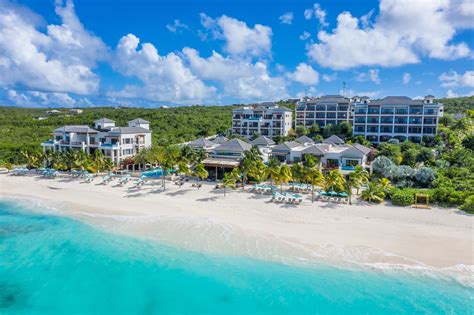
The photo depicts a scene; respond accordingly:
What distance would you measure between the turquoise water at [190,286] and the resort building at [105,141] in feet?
87.1

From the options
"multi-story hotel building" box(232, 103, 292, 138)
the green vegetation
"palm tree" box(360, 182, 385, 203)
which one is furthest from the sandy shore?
"multi-story hotel building" box(232, 103, 292, 138)

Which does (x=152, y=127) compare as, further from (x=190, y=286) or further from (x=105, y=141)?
(x=190, y=286)

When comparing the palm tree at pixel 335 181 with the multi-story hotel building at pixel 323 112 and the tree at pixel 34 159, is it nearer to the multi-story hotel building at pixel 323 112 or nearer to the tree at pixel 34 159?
the tree at pixel 34 159

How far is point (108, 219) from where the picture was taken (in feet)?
101

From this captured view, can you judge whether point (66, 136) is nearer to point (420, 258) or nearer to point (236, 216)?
point (236, 216)

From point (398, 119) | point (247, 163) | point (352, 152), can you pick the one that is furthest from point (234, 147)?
point (398, 119)

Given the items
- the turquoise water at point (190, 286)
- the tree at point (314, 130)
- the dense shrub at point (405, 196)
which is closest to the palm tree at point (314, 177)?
the dense shrub at point (405, 196)

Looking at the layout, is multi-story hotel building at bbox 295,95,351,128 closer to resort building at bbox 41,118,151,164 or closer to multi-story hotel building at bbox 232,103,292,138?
multi-story hotel building at bbox 232,103,292,138

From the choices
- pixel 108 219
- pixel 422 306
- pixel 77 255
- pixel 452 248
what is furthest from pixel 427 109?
pixel 77 255

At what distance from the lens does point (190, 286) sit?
67.6 ft

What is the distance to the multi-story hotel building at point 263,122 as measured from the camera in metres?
75.9

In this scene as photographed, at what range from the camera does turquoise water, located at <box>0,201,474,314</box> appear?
1856cm

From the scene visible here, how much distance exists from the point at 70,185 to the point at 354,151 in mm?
37602

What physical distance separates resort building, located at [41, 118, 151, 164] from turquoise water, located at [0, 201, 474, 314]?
87.1ft
